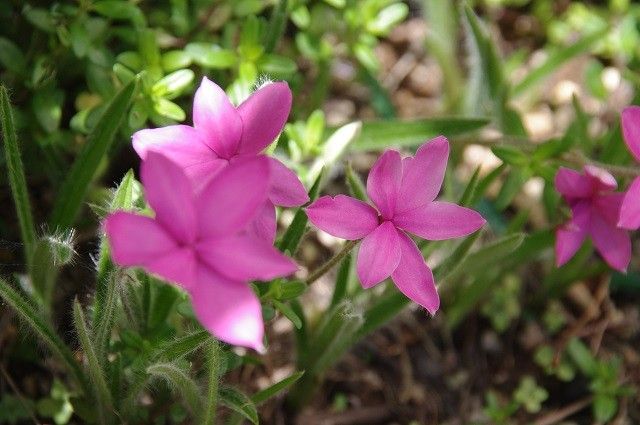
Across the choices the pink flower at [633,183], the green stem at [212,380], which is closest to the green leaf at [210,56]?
the green stem at [212,380]

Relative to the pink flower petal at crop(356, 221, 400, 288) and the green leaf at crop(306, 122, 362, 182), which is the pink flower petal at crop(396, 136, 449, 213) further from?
the green leaf at crop(306, 122, 362, 182)

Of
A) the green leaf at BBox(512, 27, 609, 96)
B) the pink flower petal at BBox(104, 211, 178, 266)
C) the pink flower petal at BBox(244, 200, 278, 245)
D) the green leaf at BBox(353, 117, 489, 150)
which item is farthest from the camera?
the green leaf at BBox(512, 27, 609, 96)

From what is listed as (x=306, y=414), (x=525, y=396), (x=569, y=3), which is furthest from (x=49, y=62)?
(x=569, y=3)

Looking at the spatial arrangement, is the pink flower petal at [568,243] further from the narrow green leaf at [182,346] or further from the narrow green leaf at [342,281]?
the narrow green leaf at [182,346]

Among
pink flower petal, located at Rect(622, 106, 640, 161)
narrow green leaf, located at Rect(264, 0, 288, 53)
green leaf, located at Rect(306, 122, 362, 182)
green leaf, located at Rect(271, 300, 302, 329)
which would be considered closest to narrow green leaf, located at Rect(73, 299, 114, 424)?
green leaf, located at Rect(271, 300, 302, 329)

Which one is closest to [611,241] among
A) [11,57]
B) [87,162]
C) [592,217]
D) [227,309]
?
[592,217]

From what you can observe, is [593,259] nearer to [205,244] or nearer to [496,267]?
[496,267]
